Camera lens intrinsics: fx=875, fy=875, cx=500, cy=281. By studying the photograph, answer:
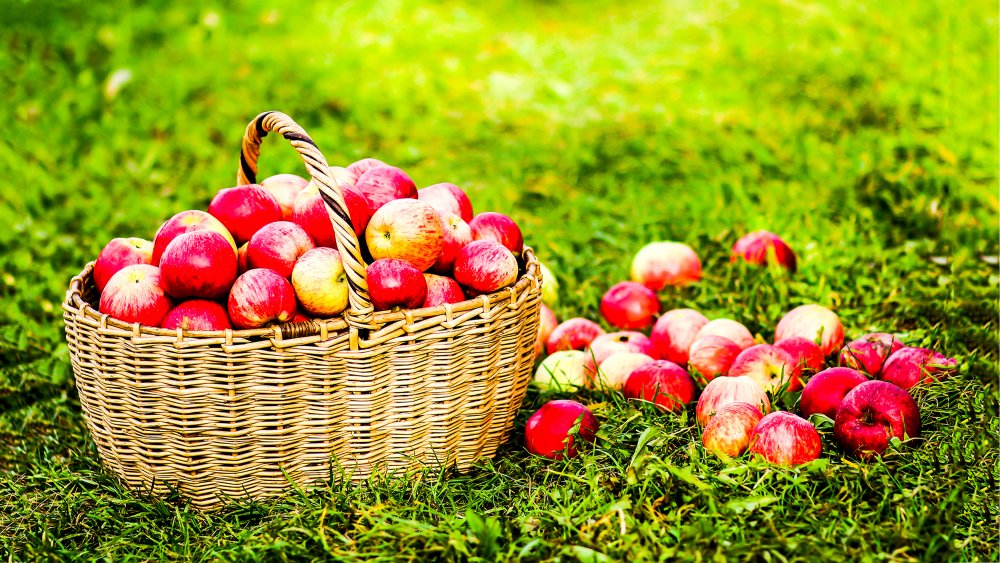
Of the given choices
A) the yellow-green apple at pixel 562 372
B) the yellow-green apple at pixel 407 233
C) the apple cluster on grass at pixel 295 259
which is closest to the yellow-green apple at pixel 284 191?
the apple cluster on grass at pixel 295 259

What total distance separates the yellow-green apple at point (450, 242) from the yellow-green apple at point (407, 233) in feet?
0.39

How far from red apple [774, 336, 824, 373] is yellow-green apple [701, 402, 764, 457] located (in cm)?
47

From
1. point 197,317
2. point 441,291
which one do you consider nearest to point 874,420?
point 441,291

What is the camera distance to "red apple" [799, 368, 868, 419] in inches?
110

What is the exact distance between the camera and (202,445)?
256 centimetres

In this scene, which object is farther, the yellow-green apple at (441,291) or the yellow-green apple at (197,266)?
the yellow-green apple at (441,291)

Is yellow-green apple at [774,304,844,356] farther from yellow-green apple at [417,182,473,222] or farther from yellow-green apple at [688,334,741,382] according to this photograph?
yellow-green apple at [417,182,473,222]

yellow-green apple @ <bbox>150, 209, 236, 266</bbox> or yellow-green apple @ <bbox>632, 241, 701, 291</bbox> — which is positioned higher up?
yellow-green apple @ <bbox>150, 209, 236, 266</bbox>

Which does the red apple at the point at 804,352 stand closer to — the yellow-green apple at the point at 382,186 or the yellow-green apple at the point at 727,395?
the yellow-green apple at the point at 727,395

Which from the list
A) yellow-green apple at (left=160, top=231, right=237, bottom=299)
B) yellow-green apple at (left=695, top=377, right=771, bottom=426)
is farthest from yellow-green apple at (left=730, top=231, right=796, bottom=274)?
yellow-green apple at (left=160, top=231, right=237, bottom=299)

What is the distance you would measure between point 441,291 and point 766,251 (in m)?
1.93

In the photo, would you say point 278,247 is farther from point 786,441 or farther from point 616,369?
point 786,441

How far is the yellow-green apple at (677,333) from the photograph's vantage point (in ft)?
11.2

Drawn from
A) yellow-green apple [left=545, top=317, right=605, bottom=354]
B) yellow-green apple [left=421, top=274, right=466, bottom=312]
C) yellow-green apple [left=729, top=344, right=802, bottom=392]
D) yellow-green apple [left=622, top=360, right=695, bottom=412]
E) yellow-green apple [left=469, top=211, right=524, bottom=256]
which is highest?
yellow-green apple [left=469, top=211, right=524, bottom=256]
